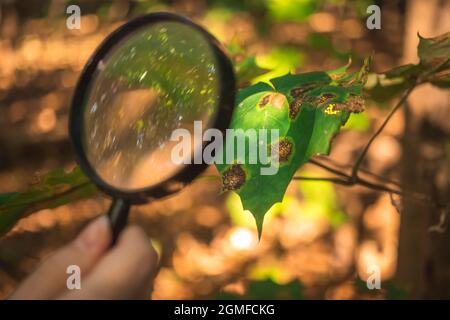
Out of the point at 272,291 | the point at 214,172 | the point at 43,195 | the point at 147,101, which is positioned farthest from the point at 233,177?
the point at 214,172

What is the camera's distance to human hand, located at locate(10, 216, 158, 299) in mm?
769

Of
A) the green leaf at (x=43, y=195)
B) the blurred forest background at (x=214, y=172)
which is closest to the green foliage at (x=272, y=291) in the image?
the green leaf at (x=43, y=195)

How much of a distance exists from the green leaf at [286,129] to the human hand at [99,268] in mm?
149

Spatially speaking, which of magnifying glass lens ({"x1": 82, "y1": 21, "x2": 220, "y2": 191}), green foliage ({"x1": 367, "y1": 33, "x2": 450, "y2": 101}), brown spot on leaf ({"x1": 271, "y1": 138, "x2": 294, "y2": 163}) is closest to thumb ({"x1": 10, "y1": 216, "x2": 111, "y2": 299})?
magnifying glass lens ({"x1": 82, "y1": 21, "x2": 220, "y2": 191})

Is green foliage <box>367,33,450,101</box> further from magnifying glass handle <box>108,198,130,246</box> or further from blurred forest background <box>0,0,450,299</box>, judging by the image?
blurred forest background <box>0,0,450,299</box>

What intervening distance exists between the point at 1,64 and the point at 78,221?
1102mm

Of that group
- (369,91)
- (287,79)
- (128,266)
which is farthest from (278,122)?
(369,91)

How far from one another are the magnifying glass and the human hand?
77mm

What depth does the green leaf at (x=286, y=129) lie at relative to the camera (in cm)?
85

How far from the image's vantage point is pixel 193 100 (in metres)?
0.97

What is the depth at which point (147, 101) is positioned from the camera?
3.28 ft

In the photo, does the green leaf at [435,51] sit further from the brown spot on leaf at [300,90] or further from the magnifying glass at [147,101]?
the magnifying glass at [147,101]

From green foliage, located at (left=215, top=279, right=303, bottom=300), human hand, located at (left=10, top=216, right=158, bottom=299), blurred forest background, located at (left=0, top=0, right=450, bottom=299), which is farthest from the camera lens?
blurred forest background, located at (left=0, top=0, right=450, bottom=299)

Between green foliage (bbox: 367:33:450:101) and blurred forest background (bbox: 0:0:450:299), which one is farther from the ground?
green foliage (bbox: 367:33:450:101)
